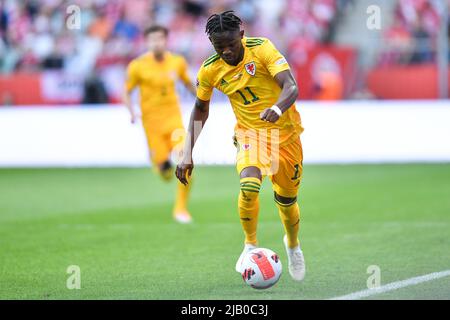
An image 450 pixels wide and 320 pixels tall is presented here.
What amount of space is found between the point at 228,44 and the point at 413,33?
14.1m

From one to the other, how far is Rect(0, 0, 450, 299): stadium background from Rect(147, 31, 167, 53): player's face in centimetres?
227

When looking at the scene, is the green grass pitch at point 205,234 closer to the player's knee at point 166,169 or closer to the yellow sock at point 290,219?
the yellow sock at point 290,219

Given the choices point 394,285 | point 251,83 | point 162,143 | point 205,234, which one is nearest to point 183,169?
point 251,83

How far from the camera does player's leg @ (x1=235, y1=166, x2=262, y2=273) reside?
26.6 ft

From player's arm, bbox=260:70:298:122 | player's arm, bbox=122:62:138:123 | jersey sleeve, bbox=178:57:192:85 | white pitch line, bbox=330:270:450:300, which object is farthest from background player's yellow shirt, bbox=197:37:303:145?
player's arm, bbox=122:62:138:123

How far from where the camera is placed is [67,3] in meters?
23.7

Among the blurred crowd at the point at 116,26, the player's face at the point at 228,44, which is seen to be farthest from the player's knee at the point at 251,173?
the blurred crowd at the point at 116,26

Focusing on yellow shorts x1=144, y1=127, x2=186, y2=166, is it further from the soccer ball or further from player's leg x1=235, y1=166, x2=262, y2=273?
the soccer ball

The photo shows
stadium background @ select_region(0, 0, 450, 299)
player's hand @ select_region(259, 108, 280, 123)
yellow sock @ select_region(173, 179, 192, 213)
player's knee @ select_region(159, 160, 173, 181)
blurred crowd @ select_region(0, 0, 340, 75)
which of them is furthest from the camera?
blurred crowd @ select_region(0, 0, 340, 75)

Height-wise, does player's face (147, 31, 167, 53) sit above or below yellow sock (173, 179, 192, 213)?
above

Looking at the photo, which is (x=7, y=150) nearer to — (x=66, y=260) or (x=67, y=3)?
(x=67, y=3)

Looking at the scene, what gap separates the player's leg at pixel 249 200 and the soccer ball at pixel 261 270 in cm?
22

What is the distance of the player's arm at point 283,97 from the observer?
7.54m

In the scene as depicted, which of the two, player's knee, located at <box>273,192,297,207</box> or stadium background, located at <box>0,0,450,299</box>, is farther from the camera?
stadium background, located at <box>0,0,450,299</box>
